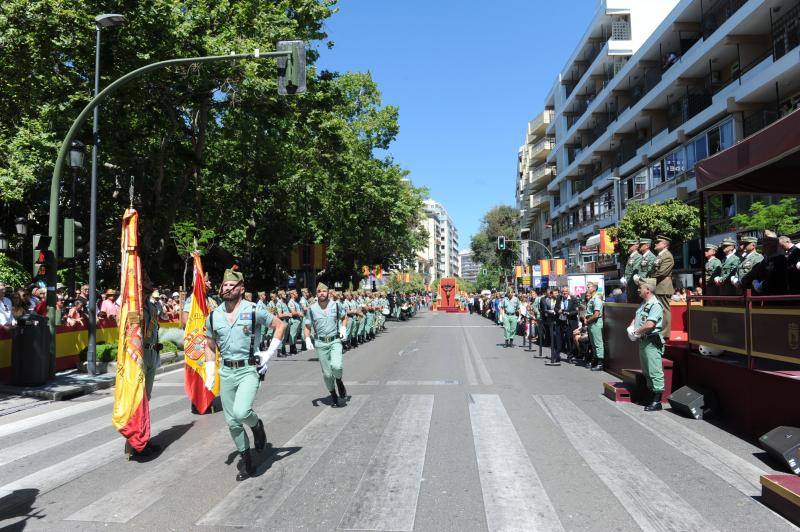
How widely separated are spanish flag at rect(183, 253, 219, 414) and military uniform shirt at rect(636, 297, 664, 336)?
19.6ft

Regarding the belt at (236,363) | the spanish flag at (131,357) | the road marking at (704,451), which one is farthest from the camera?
the spanish flag at (131,357)

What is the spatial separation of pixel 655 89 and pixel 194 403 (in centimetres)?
3086

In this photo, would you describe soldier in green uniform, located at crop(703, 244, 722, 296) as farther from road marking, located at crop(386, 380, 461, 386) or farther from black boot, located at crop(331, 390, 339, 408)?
black boot, located at crop(331, 390, 339, 408)

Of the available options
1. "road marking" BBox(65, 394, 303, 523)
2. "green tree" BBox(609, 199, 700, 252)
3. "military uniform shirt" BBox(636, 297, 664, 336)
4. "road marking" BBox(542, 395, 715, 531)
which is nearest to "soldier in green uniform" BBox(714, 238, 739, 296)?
"military uniform shirt" BBox(636, 297, 664, 336)

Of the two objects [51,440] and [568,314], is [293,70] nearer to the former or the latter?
[51,440]

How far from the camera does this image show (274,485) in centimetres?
518

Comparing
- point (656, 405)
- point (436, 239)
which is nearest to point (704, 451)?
point (656, 405)

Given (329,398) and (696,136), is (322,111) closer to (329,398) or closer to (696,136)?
(329,398)

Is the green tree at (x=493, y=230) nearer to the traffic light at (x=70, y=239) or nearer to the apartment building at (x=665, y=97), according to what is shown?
the apartment building at (x=665, y=97)

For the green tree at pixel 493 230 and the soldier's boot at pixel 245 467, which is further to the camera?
the green tree at pixel 493 230

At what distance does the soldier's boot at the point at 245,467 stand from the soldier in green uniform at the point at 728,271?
803cm

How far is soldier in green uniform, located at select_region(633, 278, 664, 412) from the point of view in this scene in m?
8.20

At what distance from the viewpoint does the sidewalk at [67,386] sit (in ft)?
33.9

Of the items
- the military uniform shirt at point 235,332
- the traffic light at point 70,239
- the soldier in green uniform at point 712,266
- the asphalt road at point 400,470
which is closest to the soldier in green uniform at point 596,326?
the soldier in green uniform at point 712,266
